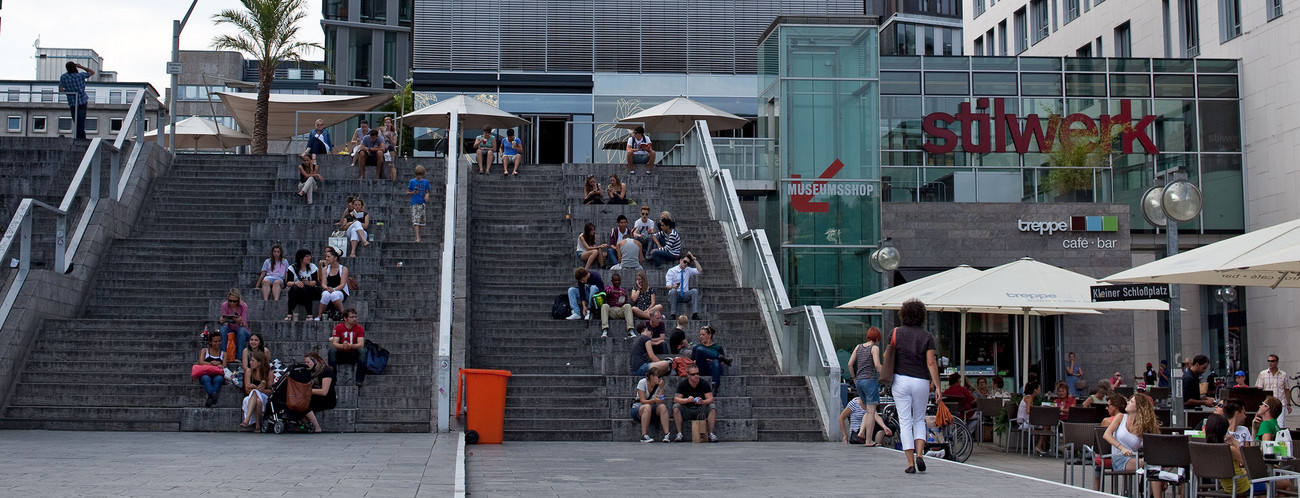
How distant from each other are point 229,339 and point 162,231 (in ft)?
19.6

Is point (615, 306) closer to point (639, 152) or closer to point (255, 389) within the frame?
point (255, 389)

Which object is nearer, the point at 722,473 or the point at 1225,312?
the point at 722,473

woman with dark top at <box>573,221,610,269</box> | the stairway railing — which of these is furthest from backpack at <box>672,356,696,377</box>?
woman with dark top at <box>573,221,610,269</box>

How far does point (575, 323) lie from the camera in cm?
1927

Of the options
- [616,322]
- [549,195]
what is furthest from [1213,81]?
[616,322]

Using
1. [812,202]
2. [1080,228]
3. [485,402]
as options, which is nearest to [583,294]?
[485,402]

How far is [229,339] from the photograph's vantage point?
16.5 metres

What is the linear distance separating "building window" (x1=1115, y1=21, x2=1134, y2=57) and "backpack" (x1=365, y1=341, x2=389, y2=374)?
98.3ft

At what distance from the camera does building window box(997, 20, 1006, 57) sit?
1954 inches

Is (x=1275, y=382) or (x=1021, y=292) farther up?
(x=1021, y=292)

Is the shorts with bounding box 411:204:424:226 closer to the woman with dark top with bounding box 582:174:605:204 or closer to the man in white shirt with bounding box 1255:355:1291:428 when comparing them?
the woman with dark top with bounding box 582:174:605:204

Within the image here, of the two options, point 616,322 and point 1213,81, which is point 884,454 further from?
point 1213,81

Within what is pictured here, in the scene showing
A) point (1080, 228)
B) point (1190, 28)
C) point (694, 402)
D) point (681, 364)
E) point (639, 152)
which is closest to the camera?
point (694, 402)

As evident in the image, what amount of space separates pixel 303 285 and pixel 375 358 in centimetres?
239
